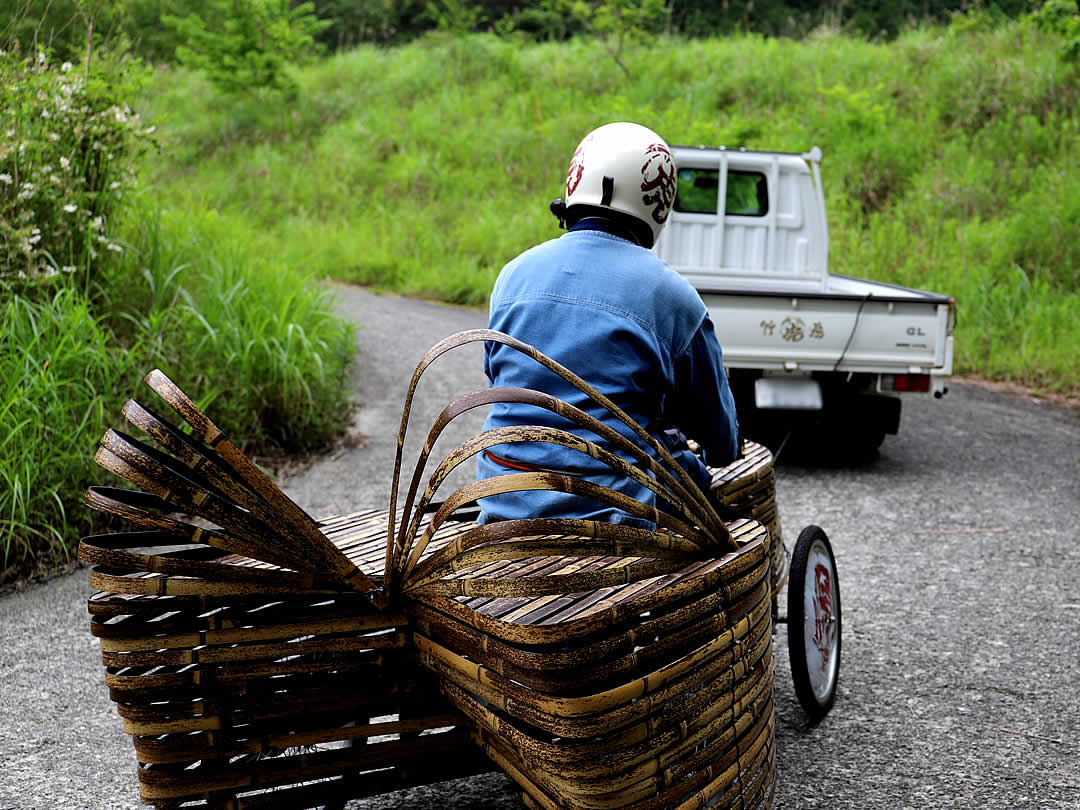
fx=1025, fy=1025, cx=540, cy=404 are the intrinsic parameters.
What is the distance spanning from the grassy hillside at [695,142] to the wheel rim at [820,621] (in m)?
5.80

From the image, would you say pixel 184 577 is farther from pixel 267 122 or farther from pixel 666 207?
pixel 267 122

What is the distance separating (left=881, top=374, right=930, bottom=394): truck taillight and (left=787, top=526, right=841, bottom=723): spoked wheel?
348 cm

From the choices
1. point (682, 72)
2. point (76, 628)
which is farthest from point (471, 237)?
point (76, 628)

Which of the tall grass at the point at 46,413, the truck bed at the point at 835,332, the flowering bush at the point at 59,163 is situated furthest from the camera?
the truck bed at the point at 835,332

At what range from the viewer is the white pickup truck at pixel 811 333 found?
22.4 feet

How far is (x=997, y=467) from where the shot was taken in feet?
23.3

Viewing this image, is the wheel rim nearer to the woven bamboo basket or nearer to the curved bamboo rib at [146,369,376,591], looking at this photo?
the woven bamboo basket

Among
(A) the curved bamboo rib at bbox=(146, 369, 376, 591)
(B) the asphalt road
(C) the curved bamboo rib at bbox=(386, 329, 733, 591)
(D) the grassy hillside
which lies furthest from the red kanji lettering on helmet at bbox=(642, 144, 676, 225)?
(D) the grassy hillside

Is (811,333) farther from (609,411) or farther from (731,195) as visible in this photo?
(609,411)

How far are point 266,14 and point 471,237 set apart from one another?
9.72 meters

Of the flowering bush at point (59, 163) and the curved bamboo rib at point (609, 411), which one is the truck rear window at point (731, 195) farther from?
the curved bamboo rib at point (609, 411)

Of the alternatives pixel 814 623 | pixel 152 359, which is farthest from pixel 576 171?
pixel 152 359

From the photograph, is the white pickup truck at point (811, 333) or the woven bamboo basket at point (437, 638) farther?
the white pickup truck at point (811, 333)

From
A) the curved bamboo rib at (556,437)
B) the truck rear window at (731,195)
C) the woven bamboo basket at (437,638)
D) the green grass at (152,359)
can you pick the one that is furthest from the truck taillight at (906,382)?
the curved bamboo rib at (556,437)
